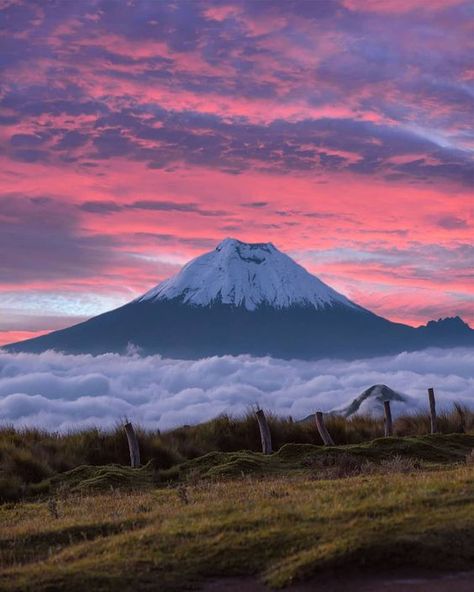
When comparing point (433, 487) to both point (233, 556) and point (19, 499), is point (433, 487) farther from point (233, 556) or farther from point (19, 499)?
point (19, 499)

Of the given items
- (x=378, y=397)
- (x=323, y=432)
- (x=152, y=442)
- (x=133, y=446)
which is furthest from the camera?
(x=378, y=397)

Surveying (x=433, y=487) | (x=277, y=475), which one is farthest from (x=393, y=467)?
(x=433, y=487)

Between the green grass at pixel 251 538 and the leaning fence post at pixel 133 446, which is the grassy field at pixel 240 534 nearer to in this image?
the green grass at pixel 251 538

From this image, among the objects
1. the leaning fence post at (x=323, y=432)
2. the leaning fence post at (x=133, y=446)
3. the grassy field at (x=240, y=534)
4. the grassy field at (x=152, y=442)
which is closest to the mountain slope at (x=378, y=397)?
the grassy field at (x=152, y=442)

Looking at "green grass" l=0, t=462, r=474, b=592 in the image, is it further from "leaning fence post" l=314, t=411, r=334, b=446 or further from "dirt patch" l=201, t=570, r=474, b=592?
"leaning fence post" l=314, t=411, r=334, b=446

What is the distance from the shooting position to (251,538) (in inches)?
507

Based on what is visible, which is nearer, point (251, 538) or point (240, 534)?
point (251, 538)

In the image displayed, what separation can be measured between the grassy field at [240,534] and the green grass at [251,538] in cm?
2

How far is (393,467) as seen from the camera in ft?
82.1

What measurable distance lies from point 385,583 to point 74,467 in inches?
831

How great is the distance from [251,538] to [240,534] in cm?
33

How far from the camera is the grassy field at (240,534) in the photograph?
38.3 ft

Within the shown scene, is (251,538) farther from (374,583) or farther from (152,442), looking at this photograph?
(152,442)

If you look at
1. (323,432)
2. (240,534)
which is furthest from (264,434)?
(240,534)
